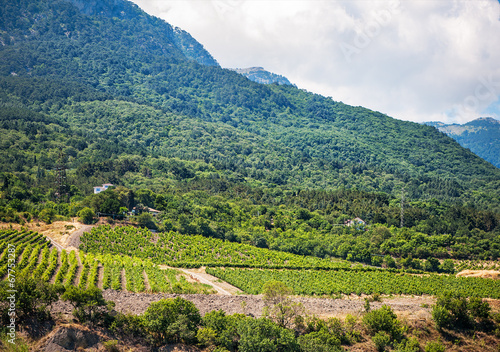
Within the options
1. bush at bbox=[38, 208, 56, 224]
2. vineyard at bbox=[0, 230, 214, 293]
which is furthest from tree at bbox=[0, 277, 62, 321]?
bush at bbox=[38, 208, 56, 224]

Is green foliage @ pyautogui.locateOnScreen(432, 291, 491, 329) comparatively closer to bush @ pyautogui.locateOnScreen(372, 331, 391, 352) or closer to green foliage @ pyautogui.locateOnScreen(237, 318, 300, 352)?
bush @ pyautogui.locateOnScreen(372, 331, 391, 352)

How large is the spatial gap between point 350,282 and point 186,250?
76.7 ft

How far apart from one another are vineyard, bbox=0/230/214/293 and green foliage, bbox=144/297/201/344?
372 inches

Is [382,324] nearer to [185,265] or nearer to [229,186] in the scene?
[185,265]

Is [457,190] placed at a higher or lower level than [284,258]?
higher

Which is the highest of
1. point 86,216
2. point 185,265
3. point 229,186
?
point 229,186

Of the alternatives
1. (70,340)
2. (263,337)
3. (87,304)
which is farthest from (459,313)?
(70,340)

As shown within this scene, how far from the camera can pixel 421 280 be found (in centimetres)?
5666

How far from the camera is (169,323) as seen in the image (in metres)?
29.6

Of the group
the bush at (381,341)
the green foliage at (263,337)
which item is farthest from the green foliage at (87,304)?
the bush at (381,341)

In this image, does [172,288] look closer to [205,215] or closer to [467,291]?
[467,291]

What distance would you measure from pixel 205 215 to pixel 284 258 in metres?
23.8

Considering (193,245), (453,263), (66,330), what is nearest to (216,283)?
(193,245)

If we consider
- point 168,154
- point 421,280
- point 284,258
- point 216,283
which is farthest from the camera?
point 168,154
